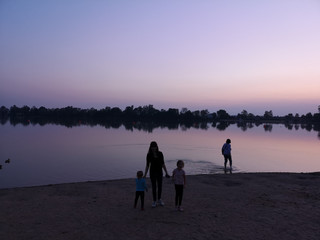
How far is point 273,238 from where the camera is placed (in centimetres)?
634

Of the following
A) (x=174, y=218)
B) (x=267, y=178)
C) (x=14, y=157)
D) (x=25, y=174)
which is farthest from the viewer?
(x=14, y=157)

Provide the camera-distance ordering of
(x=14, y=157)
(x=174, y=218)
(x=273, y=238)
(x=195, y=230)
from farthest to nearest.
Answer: (x=14, y=157) < (x=174, y=218) < (x=195, y=230) < (x=273, y=238)

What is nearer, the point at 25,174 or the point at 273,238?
the point at 273,238

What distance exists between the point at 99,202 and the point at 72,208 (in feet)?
3.16

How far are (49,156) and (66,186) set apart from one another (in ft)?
51.0

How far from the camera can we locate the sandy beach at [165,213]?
658 cm

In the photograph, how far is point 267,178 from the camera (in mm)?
13758

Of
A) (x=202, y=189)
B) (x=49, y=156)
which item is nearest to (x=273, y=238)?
(x=202, y=189)

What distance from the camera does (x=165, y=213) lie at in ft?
26.4

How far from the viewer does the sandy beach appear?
658 centimetres

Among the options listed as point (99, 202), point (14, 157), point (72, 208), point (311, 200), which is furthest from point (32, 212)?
point (14, 157)

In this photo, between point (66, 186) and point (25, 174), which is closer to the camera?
point (66, 186)

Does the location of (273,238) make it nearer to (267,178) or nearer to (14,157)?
(267,178)

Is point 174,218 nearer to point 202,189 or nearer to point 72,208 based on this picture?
point 72,208
